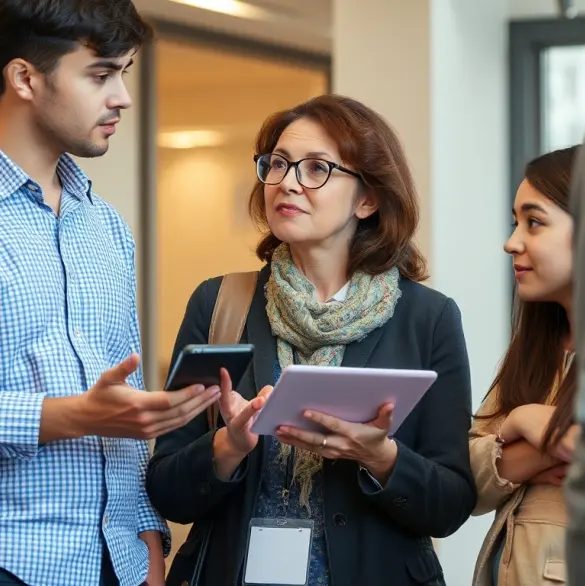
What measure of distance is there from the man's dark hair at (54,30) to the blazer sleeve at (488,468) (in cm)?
119

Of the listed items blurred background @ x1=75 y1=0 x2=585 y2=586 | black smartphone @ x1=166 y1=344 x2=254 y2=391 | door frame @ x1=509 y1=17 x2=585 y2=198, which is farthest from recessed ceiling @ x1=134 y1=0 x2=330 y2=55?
black smartphone @ x1=166 y1=344 x2=254 y2=391

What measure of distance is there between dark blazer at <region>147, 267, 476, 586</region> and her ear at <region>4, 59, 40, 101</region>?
69 centimetres

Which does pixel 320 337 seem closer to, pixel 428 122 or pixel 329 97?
pixel 329 97

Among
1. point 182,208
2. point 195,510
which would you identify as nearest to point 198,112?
point 182,208

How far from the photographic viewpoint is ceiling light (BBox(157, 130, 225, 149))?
23.0 feet

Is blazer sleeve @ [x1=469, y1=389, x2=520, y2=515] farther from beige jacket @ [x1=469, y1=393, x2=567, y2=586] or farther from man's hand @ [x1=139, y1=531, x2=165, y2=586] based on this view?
man's hand @ [x1=139, y1=531, x2=165, y2=586]

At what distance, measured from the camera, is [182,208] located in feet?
23.5

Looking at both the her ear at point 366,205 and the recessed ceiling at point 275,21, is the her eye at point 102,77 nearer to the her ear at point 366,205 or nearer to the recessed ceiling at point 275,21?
the her ear at point 366,205

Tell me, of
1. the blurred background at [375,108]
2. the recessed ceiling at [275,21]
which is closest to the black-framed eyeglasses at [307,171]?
the blurred background at [375,108]

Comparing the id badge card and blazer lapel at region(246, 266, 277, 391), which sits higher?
blazer lapel at region(246, 266, 277, 391)

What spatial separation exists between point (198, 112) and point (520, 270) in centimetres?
495

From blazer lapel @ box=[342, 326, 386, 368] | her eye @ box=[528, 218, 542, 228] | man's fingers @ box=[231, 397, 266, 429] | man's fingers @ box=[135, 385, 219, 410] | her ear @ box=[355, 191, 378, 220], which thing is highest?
her ear @ box=[355, 191, 378, 220]

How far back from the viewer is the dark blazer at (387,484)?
8.46 ft

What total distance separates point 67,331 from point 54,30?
0.63m
